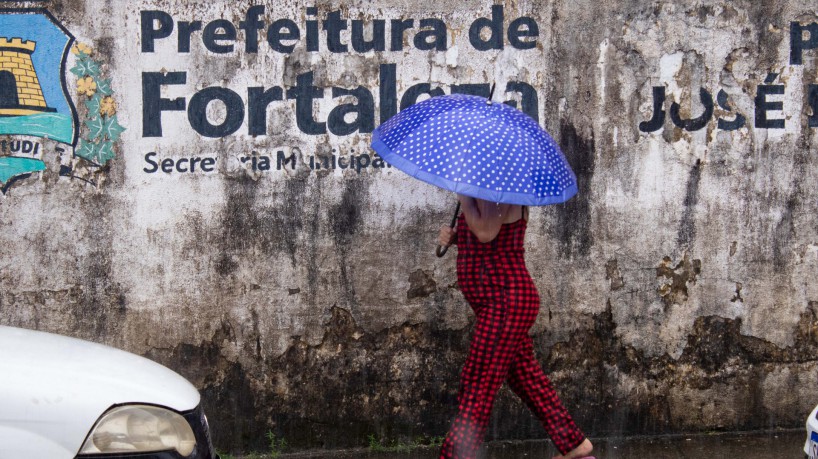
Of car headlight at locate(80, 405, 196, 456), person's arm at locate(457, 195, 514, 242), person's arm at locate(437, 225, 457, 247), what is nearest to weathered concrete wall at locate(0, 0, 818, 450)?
person's arm at locate(437, 225, 457, 247)

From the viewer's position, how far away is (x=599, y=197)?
4.80m

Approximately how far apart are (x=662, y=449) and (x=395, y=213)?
1.95 metres

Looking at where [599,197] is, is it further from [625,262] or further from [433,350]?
[433,350]

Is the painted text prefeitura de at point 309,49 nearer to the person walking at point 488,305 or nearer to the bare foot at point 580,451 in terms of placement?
the person walking at point 488,305

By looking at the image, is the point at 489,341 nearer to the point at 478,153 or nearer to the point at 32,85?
the point at 478,153

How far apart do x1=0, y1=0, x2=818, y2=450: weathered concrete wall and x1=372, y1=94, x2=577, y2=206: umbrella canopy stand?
1083 millimetres

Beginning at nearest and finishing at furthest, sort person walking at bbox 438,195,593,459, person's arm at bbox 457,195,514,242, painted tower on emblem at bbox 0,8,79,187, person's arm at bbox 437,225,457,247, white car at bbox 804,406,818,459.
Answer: white car at bbox 804,406,818,459 < person's arm at bbox 457,195,514,242 < person walking at bbox 438,195,593,459 < person's arm at bbox 437,225,457,247 < painted tower on emblem at bbox 0,8,79,187

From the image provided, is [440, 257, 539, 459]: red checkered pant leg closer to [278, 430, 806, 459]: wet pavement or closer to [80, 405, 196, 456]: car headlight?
[278, 430, 806, 459]: wet pavement

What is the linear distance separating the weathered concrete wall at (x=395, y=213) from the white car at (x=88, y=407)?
4.94ft

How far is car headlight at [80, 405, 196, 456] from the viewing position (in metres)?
2.77

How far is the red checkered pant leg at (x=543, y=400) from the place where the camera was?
400cm

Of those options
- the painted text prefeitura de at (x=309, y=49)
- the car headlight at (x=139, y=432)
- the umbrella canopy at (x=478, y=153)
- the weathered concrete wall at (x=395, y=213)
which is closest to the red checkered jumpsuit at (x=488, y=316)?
the umbrella canopy at (x=478, y=153)

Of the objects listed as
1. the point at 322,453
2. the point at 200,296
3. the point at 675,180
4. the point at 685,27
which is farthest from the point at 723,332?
the point at 200,296

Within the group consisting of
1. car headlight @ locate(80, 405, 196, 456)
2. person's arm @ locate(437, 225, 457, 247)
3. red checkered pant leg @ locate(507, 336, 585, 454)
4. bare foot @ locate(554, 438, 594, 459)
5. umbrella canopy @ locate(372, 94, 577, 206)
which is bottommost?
bare foot @ locate(554, 438, 594, 459)
